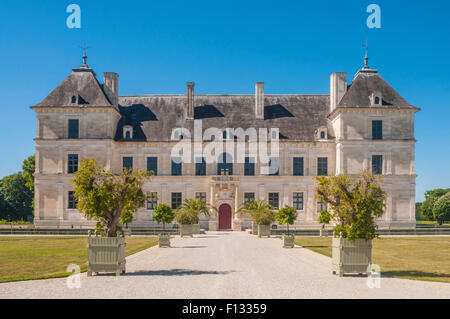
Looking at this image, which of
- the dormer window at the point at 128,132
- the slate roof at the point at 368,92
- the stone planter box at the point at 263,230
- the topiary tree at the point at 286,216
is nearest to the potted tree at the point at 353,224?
the topiary tree at the point at 286,216

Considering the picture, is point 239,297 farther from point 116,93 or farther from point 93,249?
point 116,93

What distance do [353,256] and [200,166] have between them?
105ft

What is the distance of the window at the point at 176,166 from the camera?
46.6 m

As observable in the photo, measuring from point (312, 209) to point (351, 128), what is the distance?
837cm

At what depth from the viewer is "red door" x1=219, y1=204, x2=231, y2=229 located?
46.5 metres

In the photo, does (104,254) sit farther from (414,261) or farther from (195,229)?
(195,229)

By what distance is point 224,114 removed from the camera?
4866cm

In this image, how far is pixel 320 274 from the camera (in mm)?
15484

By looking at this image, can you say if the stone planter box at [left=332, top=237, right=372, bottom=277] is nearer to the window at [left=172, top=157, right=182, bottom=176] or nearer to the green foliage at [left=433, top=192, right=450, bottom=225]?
the window at [left=172, top=157, right=182, bottom=176]

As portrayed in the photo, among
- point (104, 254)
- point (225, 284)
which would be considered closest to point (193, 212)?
point (104, 254)

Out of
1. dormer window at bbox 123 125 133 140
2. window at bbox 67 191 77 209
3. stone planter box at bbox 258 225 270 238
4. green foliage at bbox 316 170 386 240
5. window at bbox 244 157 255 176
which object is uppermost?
dormer window at bbox 123 125 133 140

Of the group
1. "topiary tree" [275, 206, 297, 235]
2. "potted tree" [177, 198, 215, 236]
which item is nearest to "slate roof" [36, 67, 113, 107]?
"potted tree" [177, 198, 215, 236]

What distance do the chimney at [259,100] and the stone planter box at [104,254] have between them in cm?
3431
